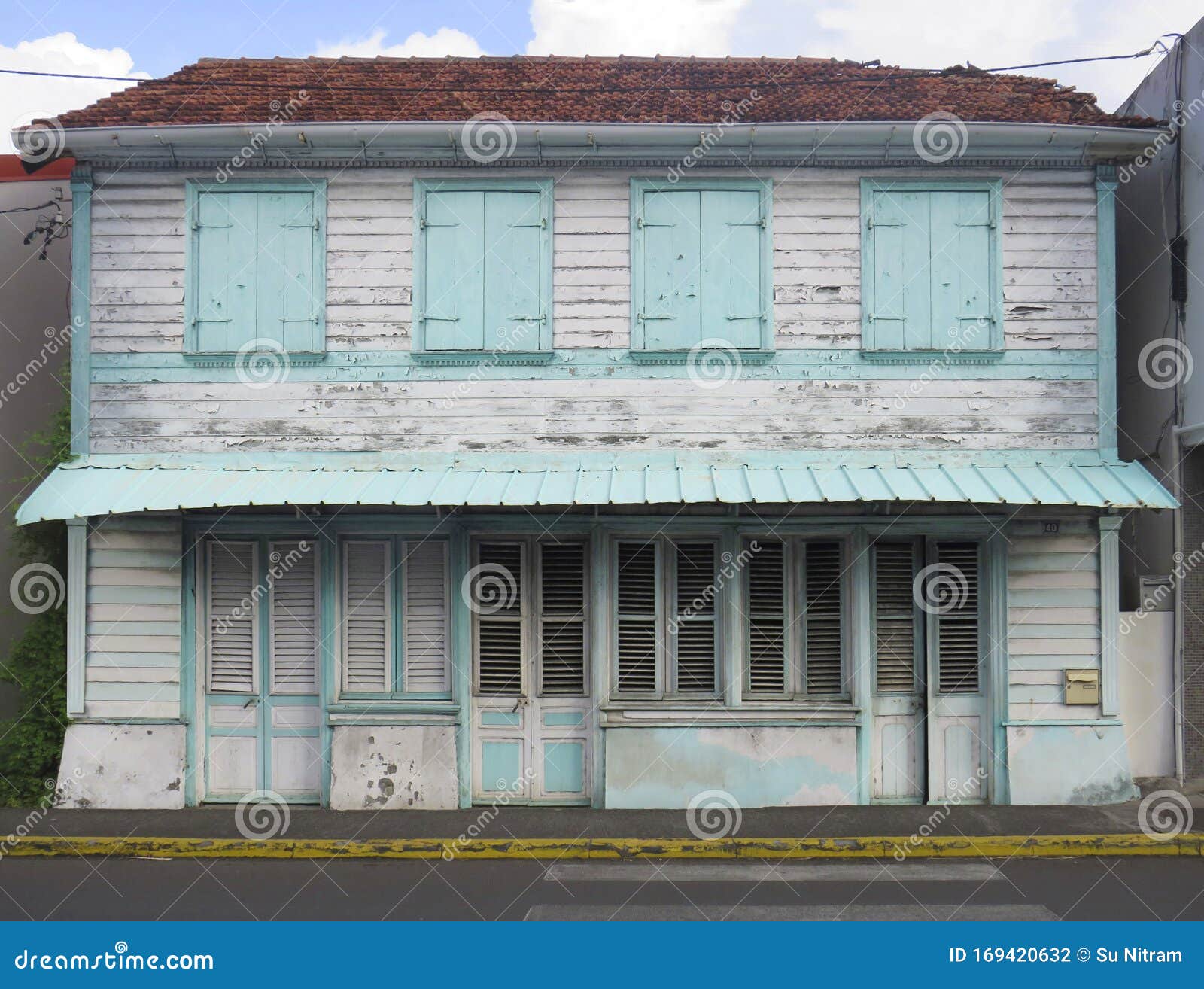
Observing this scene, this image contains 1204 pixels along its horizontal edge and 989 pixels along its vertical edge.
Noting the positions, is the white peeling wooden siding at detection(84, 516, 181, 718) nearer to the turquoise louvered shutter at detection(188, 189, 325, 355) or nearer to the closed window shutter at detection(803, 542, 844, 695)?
the turquoise louvered shutter at detection(188, 189, 325, 355)

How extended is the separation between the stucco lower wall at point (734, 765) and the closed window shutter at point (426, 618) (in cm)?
172

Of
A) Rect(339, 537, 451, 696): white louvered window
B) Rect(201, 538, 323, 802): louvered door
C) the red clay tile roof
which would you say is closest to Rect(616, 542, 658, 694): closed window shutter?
Rect(339, 537, 451, 696): white louvered window

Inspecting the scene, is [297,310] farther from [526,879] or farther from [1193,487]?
[1193,487]

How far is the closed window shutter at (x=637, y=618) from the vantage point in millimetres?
8547

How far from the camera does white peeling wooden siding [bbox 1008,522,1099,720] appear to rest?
8406 millimetres

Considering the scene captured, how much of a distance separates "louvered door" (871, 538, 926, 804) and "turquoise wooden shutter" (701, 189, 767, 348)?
2431 millimetres

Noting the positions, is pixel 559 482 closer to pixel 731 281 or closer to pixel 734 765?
pixel 731 281

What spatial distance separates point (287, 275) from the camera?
8.49 meters

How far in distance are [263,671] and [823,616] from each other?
5319mm

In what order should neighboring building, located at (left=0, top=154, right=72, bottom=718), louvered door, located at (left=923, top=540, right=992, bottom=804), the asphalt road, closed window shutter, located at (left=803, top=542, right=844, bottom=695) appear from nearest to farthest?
the asphalt road → louvered door, located at (left=923, top=540, right=992, bottom=804) → closed window shutter, located at (left=803, top=542, right=844, bottom=695) → neighboring building, located at (left=0, top=154, right=72, bottom=718)

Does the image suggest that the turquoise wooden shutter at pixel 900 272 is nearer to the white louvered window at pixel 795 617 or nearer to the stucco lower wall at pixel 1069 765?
the white louvered window at pixel 795 617

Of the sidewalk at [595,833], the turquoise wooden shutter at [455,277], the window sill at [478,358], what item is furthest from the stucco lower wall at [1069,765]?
the turquoise wooden shutter at [455,277]

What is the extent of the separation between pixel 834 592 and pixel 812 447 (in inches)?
55.0

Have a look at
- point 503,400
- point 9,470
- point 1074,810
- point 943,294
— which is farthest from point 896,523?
point 9,470
